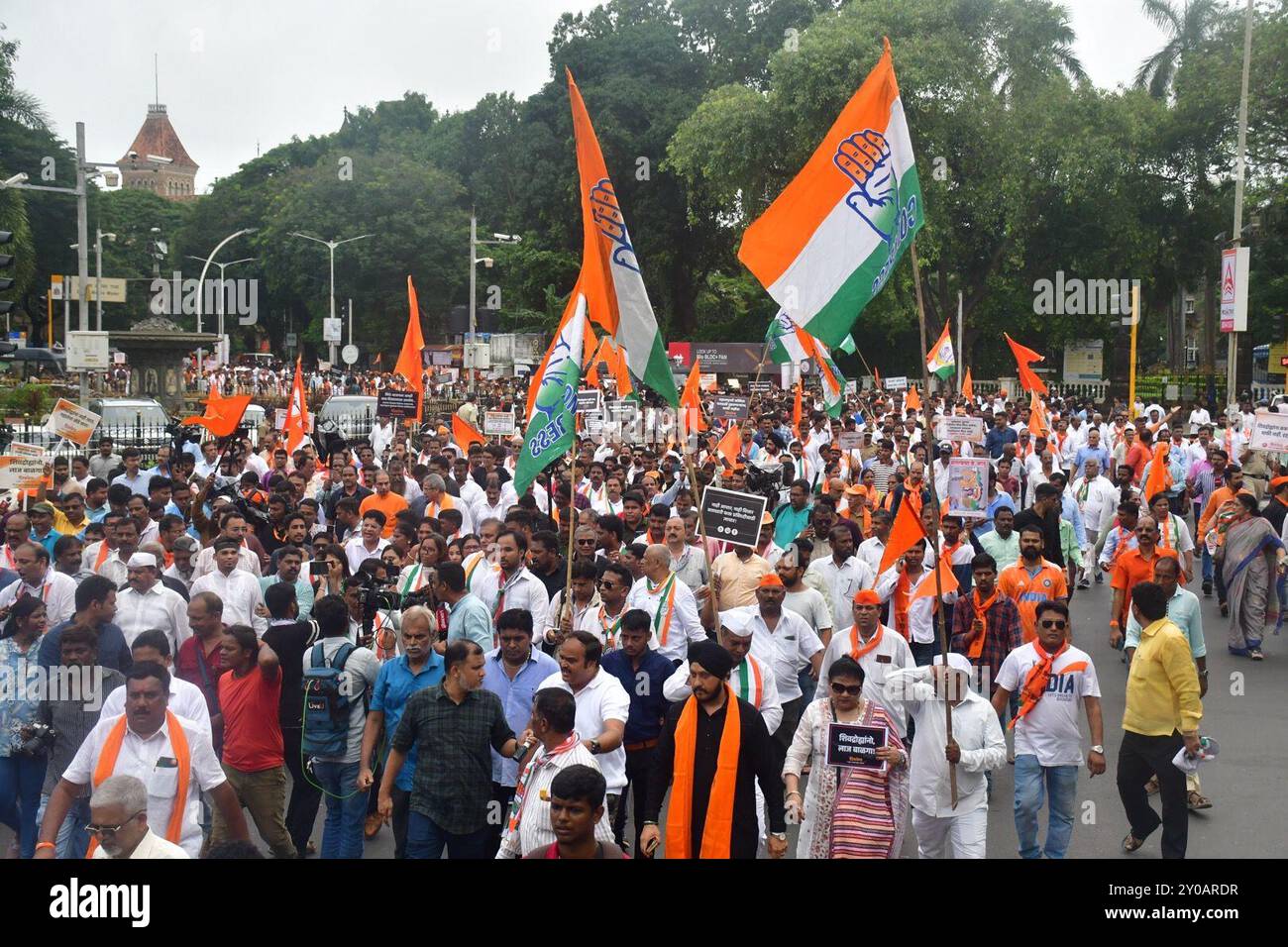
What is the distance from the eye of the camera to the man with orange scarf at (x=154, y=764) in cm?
575

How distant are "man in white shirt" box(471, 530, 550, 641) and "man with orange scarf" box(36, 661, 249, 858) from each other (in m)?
3.10

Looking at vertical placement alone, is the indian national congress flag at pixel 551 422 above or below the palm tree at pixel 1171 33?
below

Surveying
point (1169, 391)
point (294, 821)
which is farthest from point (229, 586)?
point (1169, 391)

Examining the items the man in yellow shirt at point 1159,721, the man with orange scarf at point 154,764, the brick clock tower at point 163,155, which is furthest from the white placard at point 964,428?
the brick clock tower at point 163,155

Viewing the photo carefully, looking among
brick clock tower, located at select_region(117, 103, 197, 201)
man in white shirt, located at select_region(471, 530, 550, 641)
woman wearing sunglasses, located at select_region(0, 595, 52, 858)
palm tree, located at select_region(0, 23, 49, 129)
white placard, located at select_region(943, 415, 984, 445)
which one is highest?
brick clock tower, located at select_region(117, 103, 197, 201)

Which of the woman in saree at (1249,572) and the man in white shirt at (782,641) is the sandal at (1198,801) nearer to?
the man in white shirt at (782,641)

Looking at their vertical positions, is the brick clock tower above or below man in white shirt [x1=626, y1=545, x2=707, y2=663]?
above

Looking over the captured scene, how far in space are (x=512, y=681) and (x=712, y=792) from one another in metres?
1.41

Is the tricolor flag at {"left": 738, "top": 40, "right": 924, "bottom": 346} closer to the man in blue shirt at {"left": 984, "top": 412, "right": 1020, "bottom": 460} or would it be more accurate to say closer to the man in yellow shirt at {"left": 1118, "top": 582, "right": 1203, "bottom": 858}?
the man in yellow shirt at {"left": 1118, "top": 582, "right": 1203, "bottom": 858}

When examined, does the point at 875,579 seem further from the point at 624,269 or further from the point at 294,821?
the point at 294,821

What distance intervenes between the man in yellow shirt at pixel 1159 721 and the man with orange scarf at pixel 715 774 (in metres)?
2.41

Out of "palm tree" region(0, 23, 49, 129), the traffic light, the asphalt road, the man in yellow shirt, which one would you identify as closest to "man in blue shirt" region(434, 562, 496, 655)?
the asphalt road

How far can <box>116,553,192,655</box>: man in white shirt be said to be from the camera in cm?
819

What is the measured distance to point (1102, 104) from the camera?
4241 centimetres
